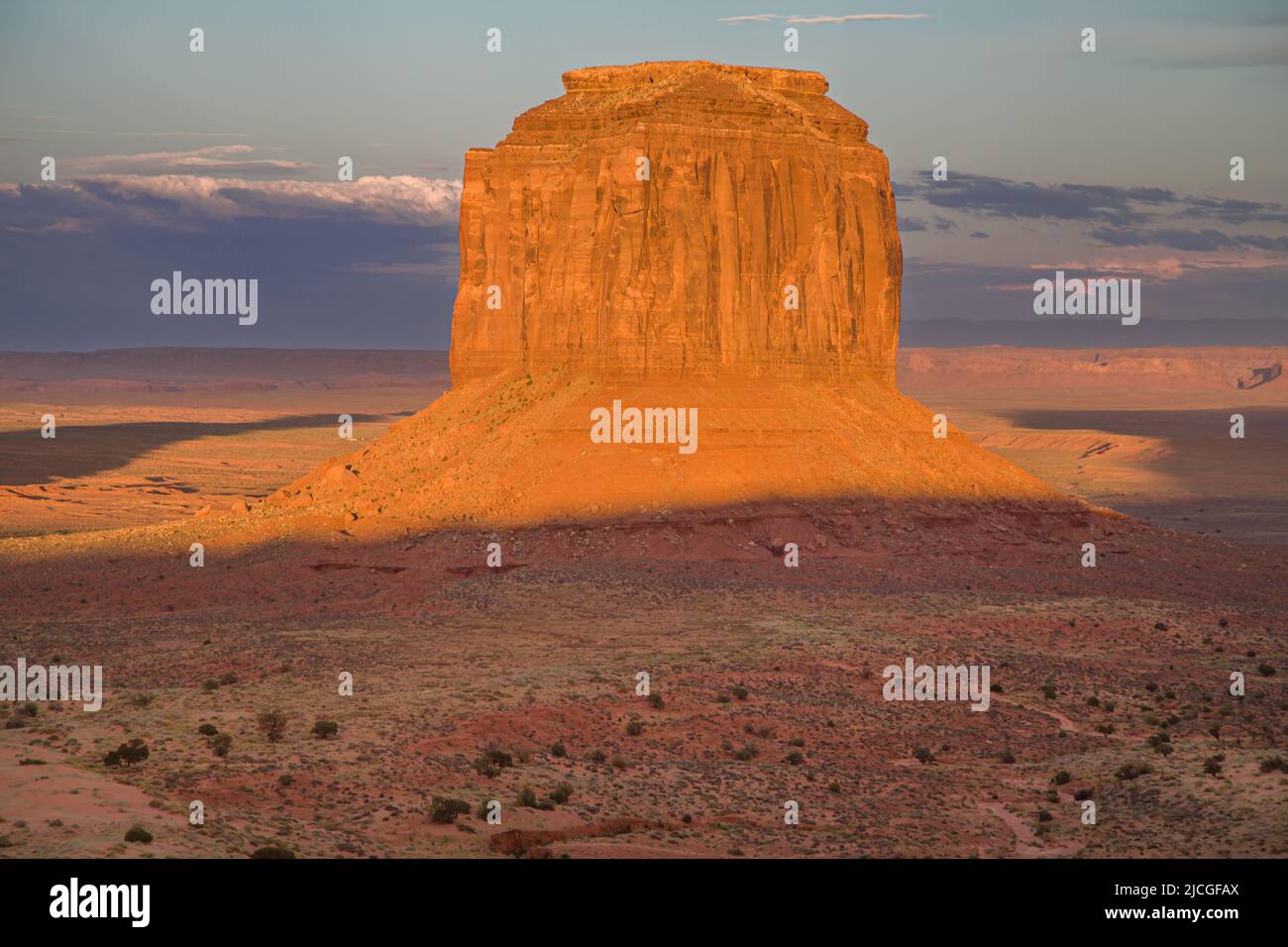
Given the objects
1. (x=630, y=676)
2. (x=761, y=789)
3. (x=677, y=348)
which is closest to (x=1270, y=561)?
(x=677, y=348)

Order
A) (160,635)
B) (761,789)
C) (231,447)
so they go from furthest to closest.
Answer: (231,447) → (160,635) → (761,789)

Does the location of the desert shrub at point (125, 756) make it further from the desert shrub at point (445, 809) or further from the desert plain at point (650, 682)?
the desert shrub at point (445, 809)

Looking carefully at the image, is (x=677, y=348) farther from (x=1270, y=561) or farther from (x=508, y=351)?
(x=1270, y=561)

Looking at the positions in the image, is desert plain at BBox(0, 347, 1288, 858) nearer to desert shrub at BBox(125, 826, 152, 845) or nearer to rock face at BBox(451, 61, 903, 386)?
desert shrub at BBox(125, 826, 152, 845)

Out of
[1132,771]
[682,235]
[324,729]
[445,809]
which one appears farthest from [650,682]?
[682,235]

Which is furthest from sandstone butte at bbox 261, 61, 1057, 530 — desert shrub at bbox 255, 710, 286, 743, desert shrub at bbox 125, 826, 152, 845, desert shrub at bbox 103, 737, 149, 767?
desert shrub at bbox 125, 826, 152, 845

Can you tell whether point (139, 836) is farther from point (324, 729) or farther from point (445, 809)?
point (324, 729)
